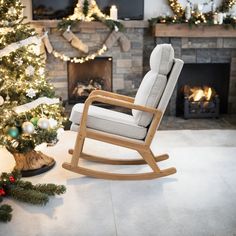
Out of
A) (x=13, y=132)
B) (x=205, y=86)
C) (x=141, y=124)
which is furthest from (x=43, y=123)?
(x=205, y=86)

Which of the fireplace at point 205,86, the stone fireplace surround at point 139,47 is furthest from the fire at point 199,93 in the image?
the stone fireplace surround at point 139,47

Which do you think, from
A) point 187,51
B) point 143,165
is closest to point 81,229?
point 143,165

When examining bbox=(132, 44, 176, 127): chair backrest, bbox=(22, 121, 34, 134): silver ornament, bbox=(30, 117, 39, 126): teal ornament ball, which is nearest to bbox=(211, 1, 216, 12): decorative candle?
bbox=(132, 44, 176, 127): chair backrest

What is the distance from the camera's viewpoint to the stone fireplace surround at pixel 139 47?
15.7 ft

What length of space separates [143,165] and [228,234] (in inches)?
47.0

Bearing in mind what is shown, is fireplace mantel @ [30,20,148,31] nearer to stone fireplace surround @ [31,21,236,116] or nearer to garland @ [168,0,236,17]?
stone fireplace surround @ [31,21,236,116]

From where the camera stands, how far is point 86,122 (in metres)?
2.99

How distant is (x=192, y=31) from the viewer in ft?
15.7

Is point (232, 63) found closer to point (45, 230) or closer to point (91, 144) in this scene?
point (91, 144)

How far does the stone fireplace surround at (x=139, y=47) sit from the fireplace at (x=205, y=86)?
14cm

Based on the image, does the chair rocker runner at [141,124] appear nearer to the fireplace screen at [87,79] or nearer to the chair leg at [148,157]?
the chair leg at [148,157]

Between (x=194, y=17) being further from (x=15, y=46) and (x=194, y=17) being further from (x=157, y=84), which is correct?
(x=15, y=46)

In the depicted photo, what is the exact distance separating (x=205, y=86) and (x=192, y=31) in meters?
0.89

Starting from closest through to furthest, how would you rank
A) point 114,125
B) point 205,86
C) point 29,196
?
point 29,196, point 114,125, point 205,86
